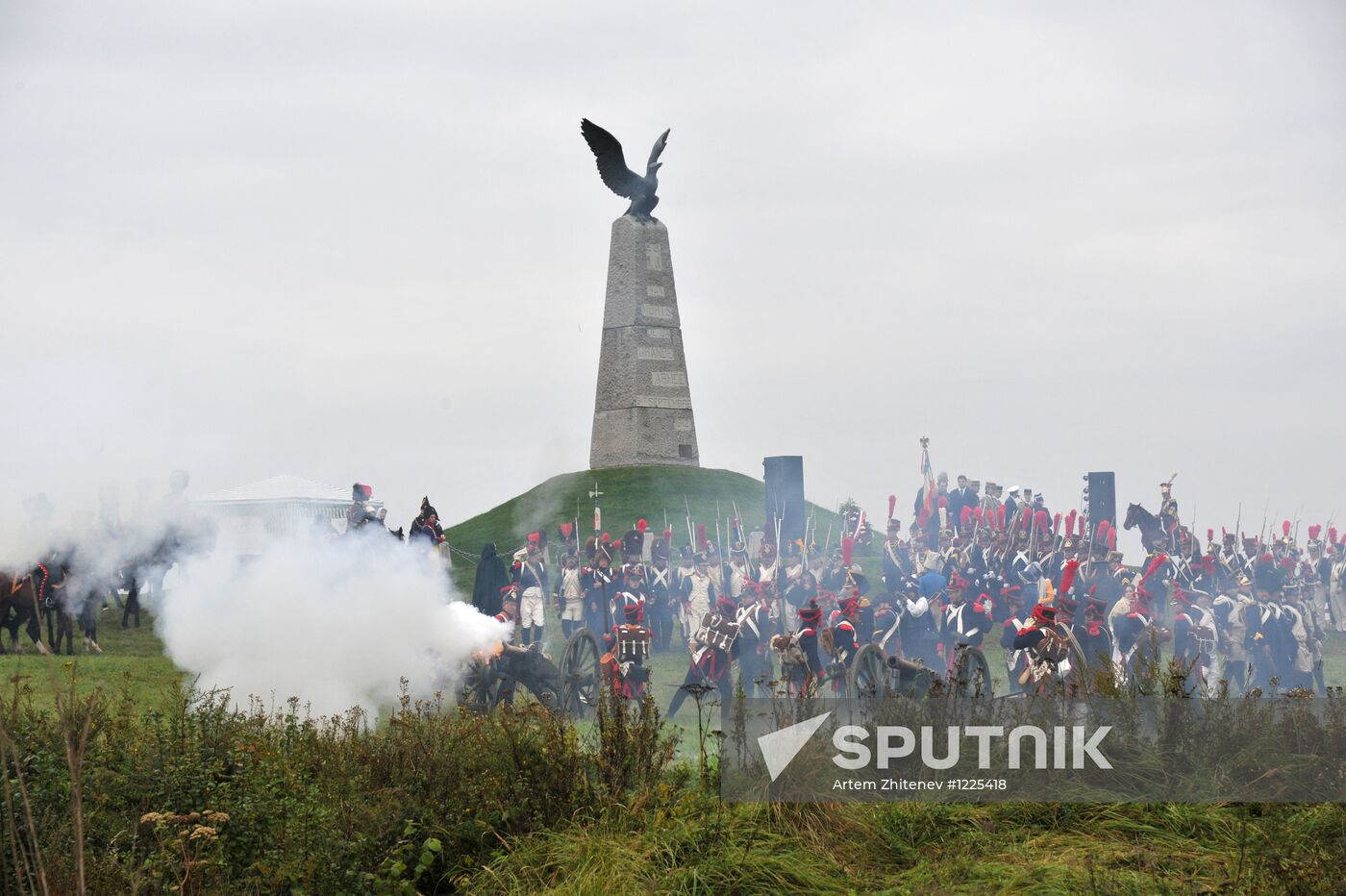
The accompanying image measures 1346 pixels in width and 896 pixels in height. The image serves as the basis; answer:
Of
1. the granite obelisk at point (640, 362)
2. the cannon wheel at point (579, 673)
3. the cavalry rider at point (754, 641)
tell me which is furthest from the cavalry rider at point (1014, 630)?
the granite obelisk at point (640, 362)

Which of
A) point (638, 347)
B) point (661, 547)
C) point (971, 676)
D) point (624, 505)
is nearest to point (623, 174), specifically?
point (638, 347)

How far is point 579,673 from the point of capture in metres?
15.0

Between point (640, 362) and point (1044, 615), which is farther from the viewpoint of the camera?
point (640, 362)

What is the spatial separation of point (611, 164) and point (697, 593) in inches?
557

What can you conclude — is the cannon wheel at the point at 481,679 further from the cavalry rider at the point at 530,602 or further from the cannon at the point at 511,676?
the cavalry rider at the point at 530,602

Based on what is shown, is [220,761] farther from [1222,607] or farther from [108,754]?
[1222,607]

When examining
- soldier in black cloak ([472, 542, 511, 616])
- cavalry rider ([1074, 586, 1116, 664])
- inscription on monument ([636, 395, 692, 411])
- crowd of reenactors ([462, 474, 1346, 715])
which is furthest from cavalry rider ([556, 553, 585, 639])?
inscription on monument ([636, 395, 692, 411])

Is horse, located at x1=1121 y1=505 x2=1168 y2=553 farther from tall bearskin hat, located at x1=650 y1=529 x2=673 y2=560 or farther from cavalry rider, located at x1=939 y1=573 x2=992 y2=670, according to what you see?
tall bearskin hat, located at x1=650 y1=529 x2=673 y2=560

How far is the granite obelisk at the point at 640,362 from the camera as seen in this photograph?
3178cm

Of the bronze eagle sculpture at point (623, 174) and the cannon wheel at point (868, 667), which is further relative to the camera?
the bronze eagle sculpture at point (623, 174)

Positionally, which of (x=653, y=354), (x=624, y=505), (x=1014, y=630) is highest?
(x=653, y=354)

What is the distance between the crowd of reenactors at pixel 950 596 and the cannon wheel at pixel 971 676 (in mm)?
431

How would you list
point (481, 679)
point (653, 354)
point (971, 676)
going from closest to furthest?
1. point (971, 676)
2. point (481, 679)
3. point (653, 354)

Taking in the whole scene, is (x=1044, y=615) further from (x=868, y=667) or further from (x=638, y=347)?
(x=638, y=347)
